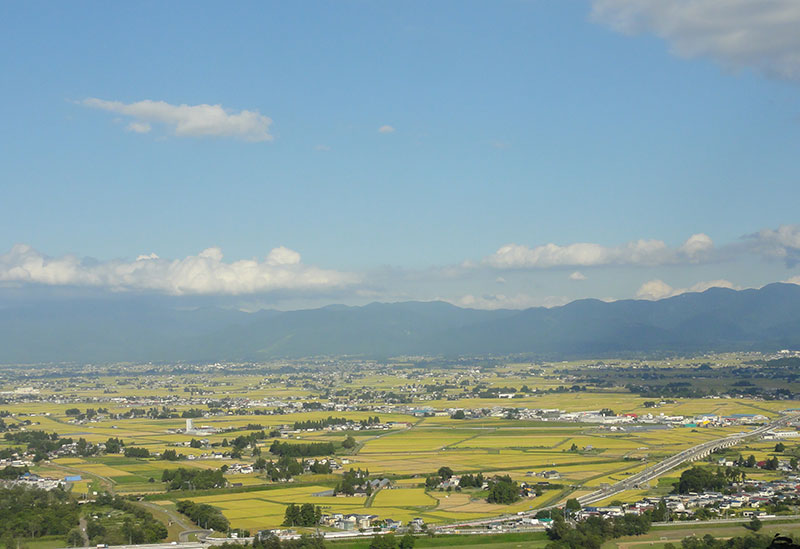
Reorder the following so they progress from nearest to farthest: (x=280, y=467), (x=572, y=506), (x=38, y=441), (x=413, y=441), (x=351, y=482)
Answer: (x=572, y=506) → (x=351, y=482) → (x=280, y=467) → (x=413, y=441) → (x=38, y=441)

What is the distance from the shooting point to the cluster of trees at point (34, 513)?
3919 centimetres

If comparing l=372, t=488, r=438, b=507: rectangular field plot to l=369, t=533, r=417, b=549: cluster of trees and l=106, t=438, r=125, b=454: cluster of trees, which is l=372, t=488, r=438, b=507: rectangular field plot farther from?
l=106, t=438, r=125, b=454: cluster of trees

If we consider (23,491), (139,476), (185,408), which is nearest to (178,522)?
(23,491)

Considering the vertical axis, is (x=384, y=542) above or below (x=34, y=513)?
below

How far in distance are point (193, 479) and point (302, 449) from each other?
489 inches

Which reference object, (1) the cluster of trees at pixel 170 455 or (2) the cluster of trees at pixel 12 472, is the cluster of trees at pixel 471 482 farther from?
(2) the cluster of trees at pixel 12 472

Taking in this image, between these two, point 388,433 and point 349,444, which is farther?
point 388,433

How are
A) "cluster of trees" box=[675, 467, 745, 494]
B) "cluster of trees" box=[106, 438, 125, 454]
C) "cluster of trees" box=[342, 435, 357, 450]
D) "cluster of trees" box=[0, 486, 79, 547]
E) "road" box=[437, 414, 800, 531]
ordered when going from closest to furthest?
1. "cluster of trees" box=[0, 486, 79, 547]
2. "road" box=[437, 414, 800, 531]
3. "cluster of trees" box=[675, 467, 745, 494]
4. "cluster of trees" box=[342, 435, 357, 450]
5. "cluster of trees" box=[106, 438, 125, 454]

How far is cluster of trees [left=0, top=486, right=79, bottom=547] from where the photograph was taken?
39188 mm

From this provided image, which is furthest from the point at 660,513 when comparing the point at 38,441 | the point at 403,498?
the point at 38,441

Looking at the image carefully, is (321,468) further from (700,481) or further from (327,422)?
(327,422)

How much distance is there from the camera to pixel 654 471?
173 feet

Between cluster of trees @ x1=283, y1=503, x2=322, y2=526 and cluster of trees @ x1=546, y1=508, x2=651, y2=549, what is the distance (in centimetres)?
1046

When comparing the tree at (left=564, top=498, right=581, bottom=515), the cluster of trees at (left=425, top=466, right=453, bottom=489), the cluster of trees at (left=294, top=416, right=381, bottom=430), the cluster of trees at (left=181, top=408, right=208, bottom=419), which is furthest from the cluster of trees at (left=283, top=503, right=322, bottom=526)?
the cluster of trees at (left=181, top=408, right=208, bottom=419)
